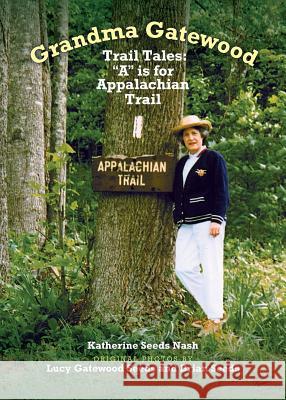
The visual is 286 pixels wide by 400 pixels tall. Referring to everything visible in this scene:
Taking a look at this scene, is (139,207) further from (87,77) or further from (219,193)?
(87,77)

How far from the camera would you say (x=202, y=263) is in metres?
6.07

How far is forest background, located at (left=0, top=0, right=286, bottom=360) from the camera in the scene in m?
6.05

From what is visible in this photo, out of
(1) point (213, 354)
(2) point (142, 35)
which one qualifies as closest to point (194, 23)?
(2) point (142, 35)

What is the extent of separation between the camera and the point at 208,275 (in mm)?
6035

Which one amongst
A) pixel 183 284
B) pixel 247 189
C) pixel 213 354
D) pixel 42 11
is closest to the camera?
pixel 213 354

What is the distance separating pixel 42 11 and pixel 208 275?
21.3 ft

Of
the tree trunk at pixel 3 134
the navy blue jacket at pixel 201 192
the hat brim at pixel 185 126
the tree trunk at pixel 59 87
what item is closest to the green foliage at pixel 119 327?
the tree trunk at pixel 3 134

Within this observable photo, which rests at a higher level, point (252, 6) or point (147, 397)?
point (252, 6)

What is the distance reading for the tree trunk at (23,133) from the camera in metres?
10.2

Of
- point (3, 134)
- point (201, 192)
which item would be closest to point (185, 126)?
point (201, 192)

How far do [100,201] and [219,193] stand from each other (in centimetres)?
101

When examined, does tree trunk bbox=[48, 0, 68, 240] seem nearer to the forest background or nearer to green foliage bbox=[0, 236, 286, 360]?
the forest background

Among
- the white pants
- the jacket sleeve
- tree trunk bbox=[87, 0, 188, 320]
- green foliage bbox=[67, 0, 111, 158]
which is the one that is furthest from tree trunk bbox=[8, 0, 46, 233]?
the jacket sleeve

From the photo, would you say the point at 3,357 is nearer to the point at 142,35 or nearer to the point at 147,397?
the point at 147,397
